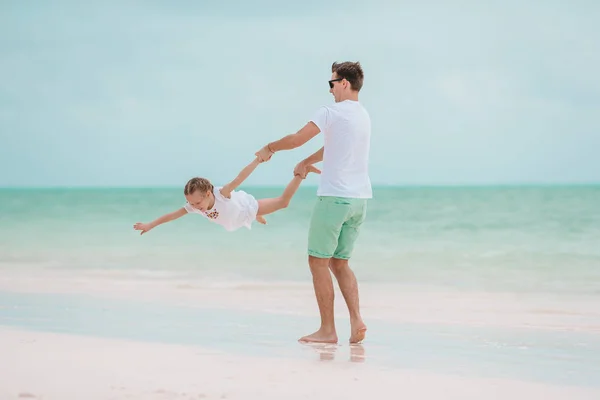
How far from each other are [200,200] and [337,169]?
913 millimetres

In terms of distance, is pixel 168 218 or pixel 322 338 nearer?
pixel 322 338

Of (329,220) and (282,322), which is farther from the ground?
(329,220)

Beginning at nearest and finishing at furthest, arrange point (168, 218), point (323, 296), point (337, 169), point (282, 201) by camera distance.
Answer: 1. point (337, 169)
2. point (323, 296)
3. point (168, 218)
4. point (282, 201)

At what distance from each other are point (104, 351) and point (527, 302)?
14.9ft

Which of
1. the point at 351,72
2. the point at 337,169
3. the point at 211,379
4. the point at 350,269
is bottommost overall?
the point at 211,379

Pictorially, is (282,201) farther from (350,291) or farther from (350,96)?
(350,96)

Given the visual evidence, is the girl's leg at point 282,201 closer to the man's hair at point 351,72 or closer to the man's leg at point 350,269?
the man's leg at point 350,269

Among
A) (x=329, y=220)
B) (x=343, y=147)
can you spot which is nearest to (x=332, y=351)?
(x=329, y=220)

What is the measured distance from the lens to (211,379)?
4.09 meters

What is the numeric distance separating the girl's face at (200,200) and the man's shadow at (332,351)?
106 centimetres

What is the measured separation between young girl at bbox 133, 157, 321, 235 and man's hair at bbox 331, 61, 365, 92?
622 millimetres

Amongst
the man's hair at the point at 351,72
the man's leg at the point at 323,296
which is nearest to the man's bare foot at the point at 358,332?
the man's leg at the point at 323,296

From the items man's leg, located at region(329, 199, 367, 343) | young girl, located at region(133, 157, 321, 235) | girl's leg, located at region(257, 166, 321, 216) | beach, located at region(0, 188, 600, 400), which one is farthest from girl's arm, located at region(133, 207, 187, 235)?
man's leg, located at region(329, 199, 367, 343)

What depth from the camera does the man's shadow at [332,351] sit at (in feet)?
15.5
